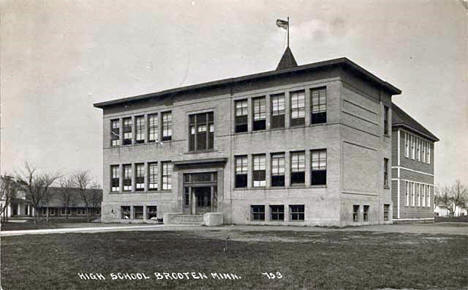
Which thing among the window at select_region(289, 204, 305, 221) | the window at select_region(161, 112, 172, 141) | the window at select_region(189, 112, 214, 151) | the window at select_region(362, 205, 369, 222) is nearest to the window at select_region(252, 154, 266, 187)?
the window at select_region(289, 204, 305, 221)

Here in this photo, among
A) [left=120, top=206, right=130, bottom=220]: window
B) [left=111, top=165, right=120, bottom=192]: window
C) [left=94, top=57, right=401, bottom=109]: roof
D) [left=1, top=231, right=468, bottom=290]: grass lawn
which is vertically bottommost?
[left=120, top=206, right=130, bottom=220]: window

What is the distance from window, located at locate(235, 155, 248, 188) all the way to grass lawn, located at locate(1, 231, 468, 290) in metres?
18.3

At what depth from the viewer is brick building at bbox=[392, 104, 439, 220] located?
38938 mm

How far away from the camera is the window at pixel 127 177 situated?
137 ft

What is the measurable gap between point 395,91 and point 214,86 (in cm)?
1343

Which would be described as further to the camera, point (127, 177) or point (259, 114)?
point (127, 177)

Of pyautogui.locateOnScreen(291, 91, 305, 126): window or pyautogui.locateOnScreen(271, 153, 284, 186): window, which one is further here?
pyautogui.locateOnScreen(271, 153, 284, 186): window

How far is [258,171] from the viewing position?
33.8 meters

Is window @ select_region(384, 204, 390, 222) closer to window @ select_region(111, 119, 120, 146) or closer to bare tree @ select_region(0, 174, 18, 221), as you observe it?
window @ select_region(111, 119, 120, 146)

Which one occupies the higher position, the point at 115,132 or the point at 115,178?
the point at 115,132

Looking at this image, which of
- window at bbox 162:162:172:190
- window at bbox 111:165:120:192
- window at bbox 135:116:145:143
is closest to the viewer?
window at bbox 162:162:172:190

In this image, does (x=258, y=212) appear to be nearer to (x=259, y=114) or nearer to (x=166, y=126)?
(x=259, y=114)

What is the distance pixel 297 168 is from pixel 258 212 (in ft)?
13.7

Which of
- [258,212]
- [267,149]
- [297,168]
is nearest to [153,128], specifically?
[267,149]
